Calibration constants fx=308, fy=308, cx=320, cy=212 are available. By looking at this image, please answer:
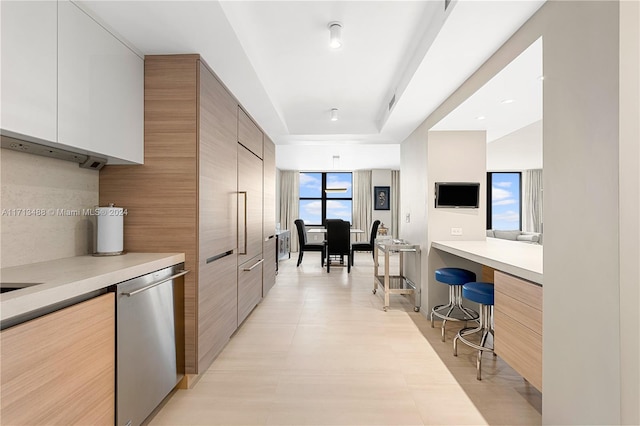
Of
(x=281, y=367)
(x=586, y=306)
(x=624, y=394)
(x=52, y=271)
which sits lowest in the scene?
(x=281, y=367)

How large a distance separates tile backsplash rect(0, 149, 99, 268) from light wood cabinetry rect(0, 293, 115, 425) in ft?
1.93

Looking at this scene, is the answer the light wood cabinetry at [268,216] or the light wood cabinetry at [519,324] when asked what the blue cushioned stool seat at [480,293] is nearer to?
the light wood cabinetry at [519,324]

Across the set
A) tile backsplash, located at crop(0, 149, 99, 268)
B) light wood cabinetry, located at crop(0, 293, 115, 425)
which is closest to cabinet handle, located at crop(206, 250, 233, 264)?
tile backsplash, located at crop(0, 149, 99, 268)

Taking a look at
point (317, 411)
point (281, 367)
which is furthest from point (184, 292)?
point (317, 411)

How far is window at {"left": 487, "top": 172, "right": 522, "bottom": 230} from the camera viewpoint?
353 inches

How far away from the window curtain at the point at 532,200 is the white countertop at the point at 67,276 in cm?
957

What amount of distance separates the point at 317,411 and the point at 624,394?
142 centimetres

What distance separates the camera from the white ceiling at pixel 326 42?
5.46 feet

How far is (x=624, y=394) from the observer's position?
110 cm

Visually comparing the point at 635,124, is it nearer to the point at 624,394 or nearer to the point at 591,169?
the point at 591,169

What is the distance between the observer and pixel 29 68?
4.17 feet

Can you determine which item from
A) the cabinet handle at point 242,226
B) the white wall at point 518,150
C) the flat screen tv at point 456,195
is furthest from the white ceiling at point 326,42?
the white wall at point 518,150

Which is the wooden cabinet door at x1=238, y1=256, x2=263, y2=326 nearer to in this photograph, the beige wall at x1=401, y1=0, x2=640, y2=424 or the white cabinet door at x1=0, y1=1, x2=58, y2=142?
the white cabinet door at x1=0, y1=1, x2=58, y2=142

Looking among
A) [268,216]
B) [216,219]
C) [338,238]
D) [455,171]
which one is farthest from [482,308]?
[338,238]
